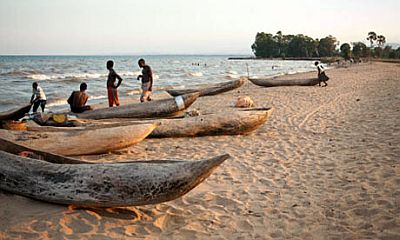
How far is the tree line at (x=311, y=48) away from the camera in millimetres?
73463

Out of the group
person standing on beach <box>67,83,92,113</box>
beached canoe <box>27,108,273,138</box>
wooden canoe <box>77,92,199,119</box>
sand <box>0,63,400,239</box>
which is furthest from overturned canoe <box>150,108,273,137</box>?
person standing on beach <box>67,83,92,113</box>

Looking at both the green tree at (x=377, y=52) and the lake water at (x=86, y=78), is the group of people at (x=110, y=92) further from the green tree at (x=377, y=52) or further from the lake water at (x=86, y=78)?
the green tree at (x=377, y=52)

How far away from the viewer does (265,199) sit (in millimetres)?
4438

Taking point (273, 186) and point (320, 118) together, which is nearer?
point (273, 186)

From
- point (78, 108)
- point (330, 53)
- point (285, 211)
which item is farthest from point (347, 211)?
point (330, 53)

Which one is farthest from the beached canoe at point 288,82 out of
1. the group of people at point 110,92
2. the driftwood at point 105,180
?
the driftwood at point 105,180

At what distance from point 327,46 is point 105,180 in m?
103

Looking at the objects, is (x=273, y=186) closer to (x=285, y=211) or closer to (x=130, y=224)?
(x=285, y=211)

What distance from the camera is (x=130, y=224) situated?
356 centimetres

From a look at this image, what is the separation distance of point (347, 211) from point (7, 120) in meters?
5.30

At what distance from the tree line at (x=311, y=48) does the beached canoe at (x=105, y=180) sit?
6974 cm

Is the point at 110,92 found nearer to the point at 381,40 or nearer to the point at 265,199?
the point at 265,199

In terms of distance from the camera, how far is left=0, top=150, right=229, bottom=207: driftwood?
3346mm

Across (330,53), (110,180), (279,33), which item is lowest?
(110,180)
